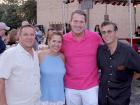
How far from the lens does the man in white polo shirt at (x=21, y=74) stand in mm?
3500

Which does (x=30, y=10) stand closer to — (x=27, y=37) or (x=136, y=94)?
(x=136, y=94)

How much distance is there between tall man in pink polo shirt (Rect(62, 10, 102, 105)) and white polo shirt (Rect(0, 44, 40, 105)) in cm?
Answer: 74

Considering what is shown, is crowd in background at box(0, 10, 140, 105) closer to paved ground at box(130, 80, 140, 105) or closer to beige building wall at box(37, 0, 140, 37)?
paved ground at box(130, 80, 140, 105)

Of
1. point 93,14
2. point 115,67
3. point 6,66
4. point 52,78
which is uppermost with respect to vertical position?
point 93,14

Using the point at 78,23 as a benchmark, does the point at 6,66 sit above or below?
below

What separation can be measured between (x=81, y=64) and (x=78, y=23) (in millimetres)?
493

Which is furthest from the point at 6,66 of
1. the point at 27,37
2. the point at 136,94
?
the point at 136,94

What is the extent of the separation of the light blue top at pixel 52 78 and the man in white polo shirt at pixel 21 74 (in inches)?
15.8

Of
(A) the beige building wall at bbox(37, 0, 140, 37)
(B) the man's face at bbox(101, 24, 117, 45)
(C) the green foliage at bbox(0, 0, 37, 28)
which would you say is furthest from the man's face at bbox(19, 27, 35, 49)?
(C) the green foliage at bbox(0, 0, 37, 28)

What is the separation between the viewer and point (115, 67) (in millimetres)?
4039

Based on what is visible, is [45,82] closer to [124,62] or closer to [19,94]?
[19,94]

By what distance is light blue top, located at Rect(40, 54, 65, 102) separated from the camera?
4.12 metres

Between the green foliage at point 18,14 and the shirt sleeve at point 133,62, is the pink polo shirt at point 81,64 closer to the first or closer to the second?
the shirt sleeve at point 133,62

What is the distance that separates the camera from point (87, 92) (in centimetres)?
431
